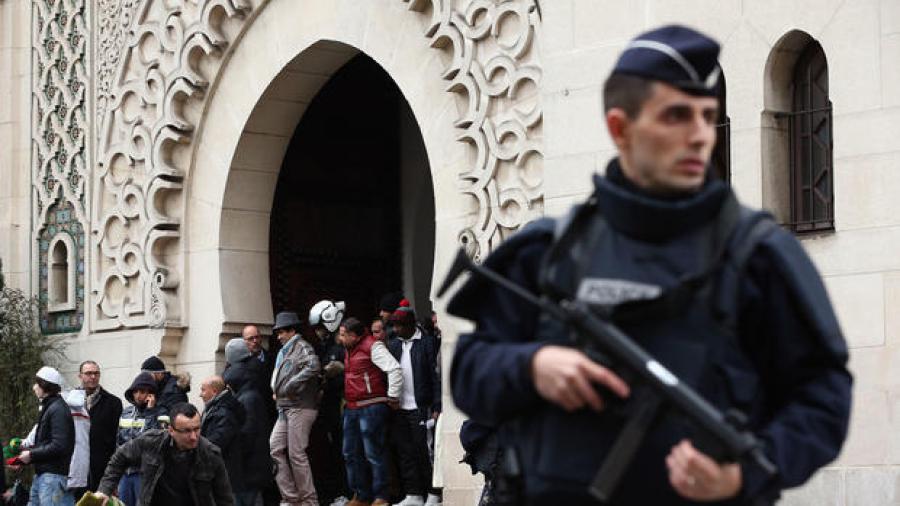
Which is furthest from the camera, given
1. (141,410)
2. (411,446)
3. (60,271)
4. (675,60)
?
(60,271)

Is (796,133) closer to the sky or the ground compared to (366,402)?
closer to the sky

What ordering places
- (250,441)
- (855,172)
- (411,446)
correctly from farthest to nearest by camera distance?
1. (411,446)
2. (250,441)
3. (855,172)

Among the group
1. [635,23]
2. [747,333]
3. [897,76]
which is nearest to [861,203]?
[897,76]

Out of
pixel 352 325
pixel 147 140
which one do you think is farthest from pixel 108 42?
pixel 352 325

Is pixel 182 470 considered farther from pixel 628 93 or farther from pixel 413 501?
pixel 628 93

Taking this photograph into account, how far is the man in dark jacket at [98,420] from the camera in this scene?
17141mm

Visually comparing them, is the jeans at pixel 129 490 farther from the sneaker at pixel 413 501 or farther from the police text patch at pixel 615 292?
the police text patch at pixel 615 292

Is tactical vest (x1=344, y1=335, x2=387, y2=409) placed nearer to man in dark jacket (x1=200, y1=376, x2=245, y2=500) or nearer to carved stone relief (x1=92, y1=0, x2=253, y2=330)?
man in dark jacket (x1=200, y1=376, x2=245, y2=500)

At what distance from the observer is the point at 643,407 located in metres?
3.79

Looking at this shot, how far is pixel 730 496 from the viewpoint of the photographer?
12.3ft

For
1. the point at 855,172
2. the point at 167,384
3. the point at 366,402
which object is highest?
the point at 855,172

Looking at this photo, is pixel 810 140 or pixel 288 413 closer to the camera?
pixel 810 140

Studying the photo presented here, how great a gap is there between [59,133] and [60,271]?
1481 millimetres

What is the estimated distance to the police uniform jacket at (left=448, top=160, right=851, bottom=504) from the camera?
383 centimetres
